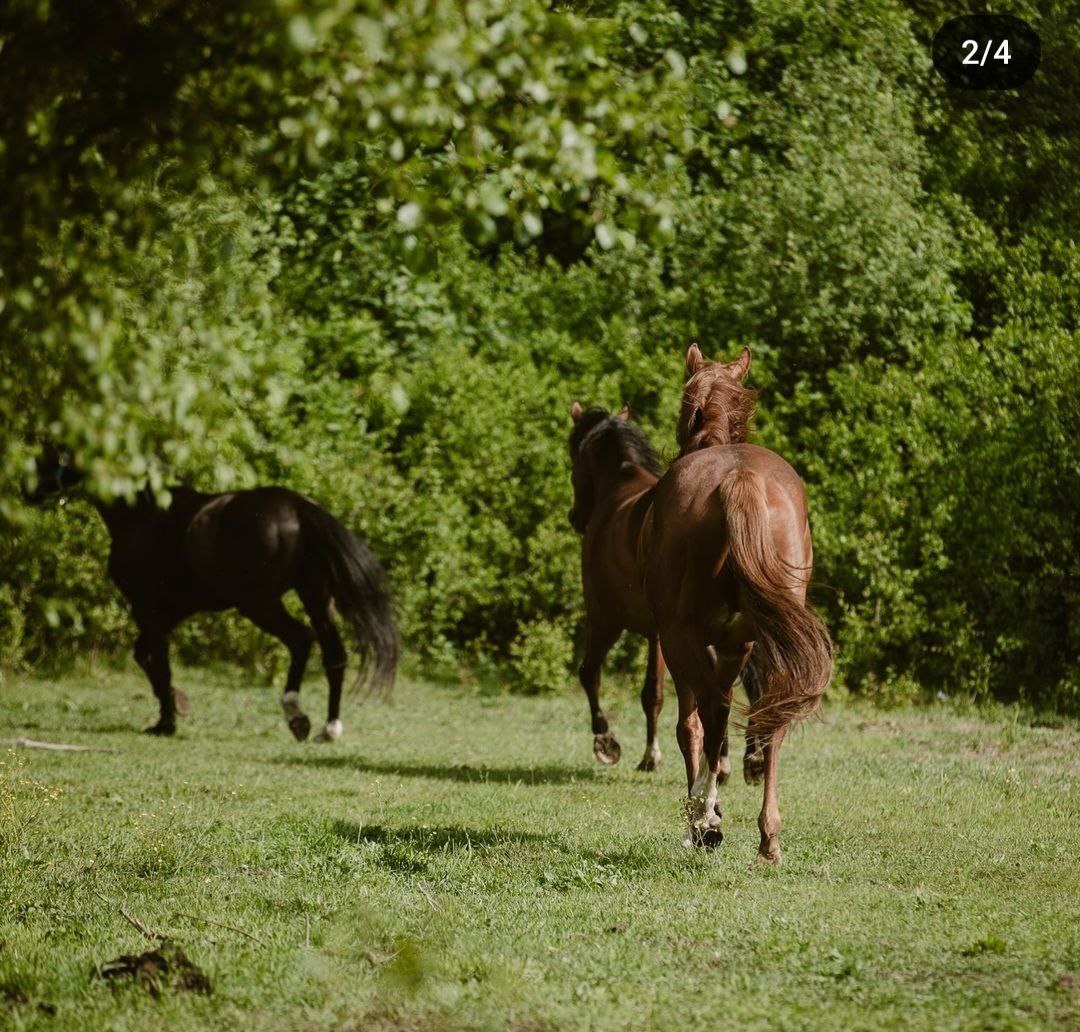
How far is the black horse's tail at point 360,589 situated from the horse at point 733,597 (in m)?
4.90

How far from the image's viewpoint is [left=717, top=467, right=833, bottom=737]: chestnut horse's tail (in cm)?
671

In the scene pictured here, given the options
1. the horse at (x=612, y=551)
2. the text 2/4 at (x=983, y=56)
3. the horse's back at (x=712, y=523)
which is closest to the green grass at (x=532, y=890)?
the horse at (x=612, y=551)

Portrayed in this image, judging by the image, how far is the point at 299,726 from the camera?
488 inches

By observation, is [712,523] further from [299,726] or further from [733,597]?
[299,726]

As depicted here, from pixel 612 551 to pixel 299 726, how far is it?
387 cm

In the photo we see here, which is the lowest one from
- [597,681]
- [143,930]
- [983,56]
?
[143,930]

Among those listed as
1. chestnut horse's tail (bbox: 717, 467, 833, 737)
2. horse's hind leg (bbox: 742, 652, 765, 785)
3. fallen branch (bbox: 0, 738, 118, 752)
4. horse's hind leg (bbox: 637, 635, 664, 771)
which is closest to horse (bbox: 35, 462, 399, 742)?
fallen branch (bbox: 0, 738, 118, 752)

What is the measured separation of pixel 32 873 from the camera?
22.6 feet

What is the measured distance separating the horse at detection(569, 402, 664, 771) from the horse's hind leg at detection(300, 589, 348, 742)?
9.43 feet

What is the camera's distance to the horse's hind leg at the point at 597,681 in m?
10.3

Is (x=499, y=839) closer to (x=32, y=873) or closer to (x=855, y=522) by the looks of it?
(x=32, y=873)

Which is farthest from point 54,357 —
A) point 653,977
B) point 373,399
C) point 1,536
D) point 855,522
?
point 373,399

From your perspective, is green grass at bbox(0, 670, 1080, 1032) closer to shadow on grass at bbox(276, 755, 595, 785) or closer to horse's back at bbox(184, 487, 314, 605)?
shadow on grass at bbox(276, 755, 595, 785)

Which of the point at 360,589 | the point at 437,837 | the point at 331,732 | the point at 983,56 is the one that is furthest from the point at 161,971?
the point at 983,56
